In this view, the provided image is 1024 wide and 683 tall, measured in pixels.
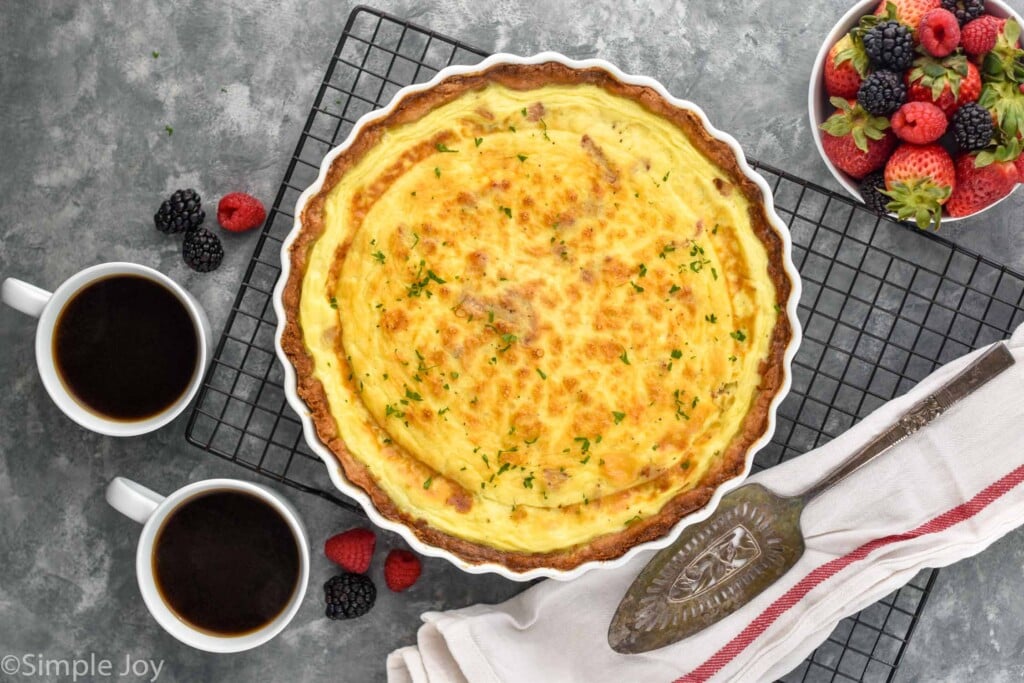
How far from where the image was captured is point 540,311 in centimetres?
316

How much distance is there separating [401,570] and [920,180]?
103 inches

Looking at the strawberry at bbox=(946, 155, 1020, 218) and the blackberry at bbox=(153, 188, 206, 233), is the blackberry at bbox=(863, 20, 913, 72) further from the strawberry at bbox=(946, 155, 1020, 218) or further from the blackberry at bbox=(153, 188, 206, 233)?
the blackberry at bbox=(153, 188, 206, 233)

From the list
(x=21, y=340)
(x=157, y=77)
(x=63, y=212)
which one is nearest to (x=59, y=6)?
(x=157, y=77)

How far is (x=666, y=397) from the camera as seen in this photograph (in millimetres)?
3201

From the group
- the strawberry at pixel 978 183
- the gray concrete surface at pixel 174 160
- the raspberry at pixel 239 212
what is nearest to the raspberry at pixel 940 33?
the strawberry at pixel 978 183

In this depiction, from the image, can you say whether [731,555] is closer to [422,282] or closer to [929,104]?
[422,282]

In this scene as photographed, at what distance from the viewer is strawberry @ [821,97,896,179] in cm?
346

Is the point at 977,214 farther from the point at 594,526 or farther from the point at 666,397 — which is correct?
the point at 594,526

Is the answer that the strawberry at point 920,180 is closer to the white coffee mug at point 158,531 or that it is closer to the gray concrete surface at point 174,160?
the gray concrete surface at point 174,160

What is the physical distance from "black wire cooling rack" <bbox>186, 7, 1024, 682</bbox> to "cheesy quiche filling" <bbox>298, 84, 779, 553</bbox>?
71 cm

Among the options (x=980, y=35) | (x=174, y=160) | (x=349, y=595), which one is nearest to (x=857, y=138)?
(x=980, y=35)

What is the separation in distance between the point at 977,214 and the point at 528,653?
276 cm

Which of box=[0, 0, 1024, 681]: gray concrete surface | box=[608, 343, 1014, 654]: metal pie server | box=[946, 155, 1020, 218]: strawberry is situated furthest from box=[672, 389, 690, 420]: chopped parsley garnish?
box=[946, 155, 1020, 218]: strawberry

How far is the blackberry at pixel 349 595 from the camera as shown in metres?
3.81
